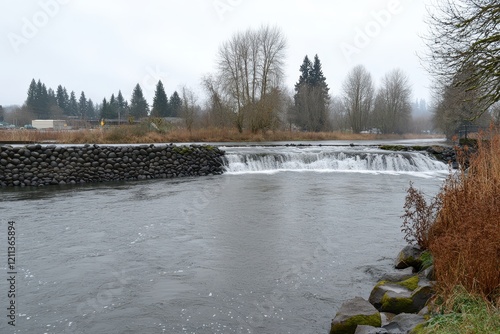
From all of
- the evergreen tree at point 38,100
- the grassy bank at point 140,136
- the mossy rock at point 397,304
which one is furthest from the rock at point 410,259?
the evergreen tree at point 38,100

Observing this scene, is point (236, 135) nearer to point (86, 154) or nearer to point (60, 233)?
point (86, 154)

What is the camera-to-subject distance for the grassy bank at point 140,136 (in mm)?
30709

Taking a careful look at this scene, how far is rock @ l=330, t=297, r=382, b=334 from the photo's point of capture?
430 cm

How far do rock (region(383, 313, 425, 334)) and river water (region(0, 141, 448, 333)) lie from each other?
915 mm

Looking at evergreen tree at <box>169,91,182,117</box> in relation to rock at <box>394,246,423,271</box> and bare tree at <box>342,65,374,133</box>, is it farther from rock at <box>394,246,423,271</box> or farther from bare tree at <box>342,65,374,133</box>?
rock at <box>394,246,423,271</box>

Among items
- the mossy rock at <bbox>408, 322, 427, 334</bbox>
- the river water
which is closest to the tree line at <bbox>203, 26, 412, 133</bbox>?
the river water

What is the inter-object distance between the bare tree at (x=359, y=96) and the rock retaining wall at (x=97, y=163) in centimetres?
4214

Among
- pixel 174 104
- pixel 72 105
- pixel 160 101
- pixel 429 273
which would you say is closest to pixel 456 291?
pixel 429 273

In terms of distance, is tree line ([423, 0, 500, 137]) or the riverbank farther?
tree line ([423, 0, 500, 137])

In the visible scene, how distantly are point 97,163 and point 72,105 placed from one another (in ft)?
334

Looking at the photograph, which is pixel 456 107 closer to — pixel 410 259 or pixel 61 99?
pixel 410 259

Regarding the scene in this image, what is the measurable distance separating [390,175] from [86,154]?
14.4 metres

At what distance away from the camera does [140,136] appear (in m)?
34.2

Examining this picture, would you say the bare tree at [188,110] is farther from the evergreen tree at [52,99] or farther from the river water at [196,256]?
the evergreen tree at [52,99]
